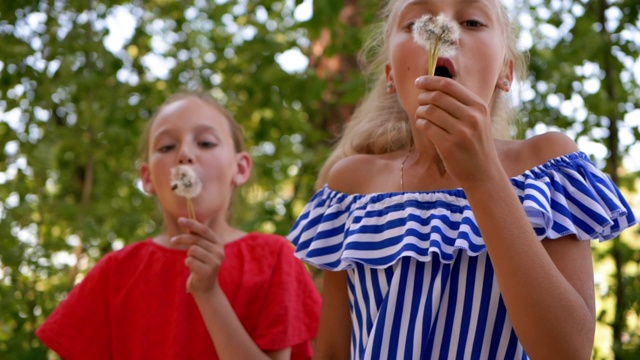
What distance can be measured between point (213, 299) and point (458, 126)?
32.9 inches

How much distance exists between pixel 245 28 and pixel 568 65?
5.49 feet

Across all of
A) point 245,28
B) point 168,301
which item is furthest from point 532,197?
point 245,28

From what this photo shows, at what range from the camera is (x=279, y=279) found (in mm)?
1974

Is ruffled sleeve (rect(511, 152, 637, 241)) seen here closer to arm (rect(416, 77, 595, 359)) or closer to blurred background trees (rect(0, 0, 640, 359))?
arm (rect(416, 77, 595, 359))

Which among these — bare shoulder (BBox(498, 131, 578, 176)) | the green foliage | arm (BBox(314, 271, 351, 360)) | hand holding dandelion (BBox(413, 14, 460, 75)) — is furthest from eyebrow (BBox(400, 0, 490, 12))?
the green foliage

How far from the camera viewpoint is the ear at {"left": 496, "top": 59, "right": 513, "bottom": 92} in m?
1.52

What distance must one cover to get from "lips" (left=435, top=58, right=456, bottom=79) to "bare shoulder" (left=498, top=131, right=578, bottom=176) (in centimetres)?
19

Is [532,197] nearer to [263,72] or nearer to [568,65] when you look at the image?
[568,65]

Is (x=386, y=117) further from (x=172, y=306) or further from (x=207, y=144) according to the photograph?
(x=172, y=306)

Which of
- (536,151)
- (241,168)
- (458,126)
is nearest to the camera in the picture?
(458,126)

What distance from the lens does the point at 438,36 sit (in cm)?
129

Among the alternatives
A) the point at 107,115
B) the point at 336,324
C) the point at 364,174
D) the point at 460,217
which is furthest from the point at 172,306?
the point at 107,115

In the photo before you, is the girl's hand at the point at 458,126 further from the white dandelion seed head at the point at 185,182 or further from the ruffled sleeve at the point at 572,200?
the white dandelion seed head at the point at 185,182

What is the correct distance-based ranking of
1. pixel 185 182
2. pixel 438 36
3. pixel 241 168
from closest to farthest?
pixel 438 36 < pixel 185 182 < pixel 241 168
